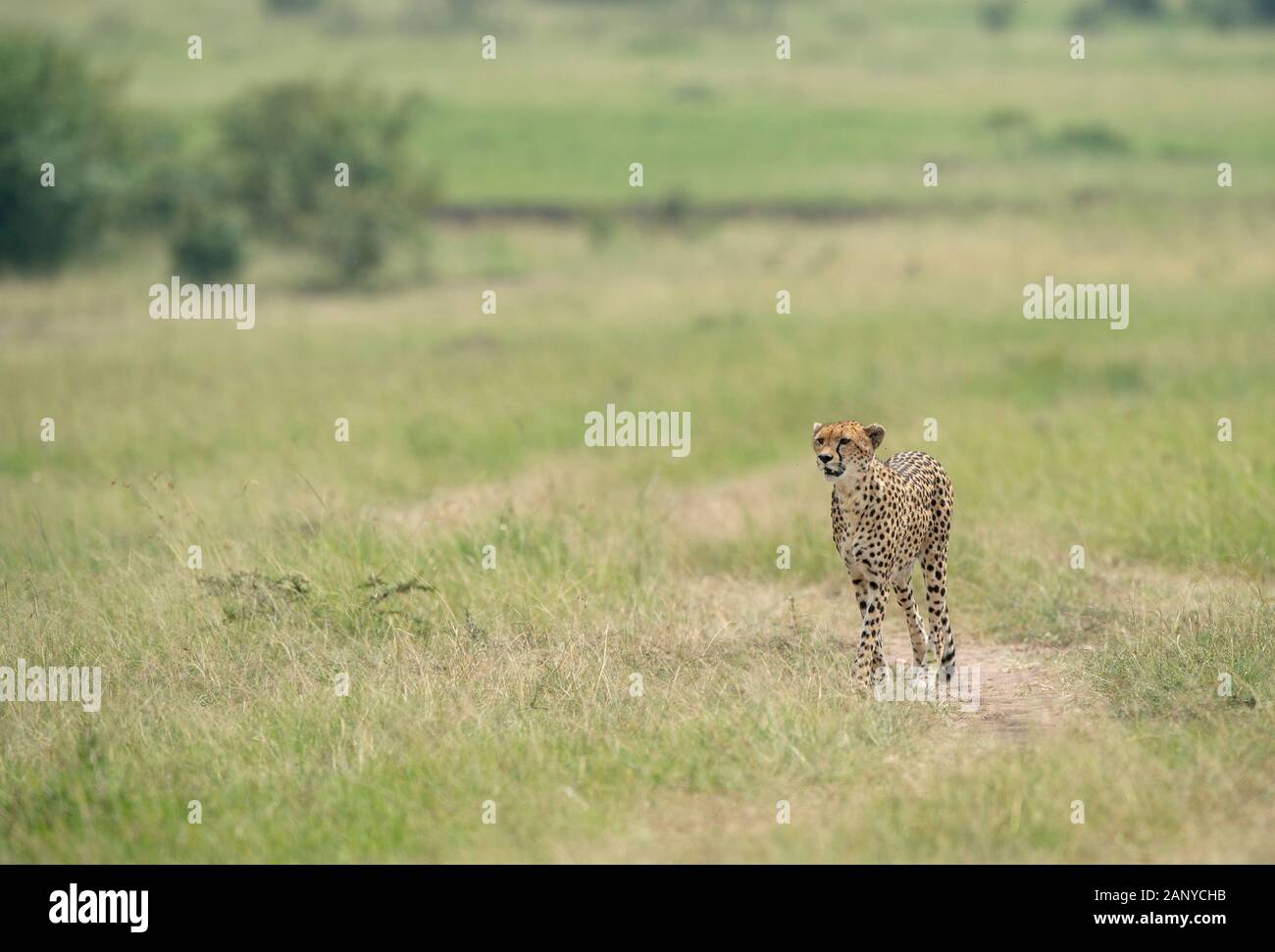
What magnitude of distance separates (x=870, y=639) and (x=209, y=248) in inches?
894

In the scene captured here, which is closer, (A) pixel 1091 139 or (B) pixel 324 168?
(B) pixel 324 168

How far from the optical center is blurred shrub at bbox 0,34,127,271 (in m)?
30.3

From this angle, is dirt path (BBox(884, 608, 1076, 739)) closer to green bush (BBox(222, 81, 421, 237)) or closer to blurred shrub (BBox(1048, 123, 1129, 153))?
green bush (BBox(222, 81, 421, 237))

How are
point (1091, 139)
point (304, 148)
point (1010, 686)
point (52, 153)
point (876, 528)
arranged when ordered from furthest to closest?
point (1091, 139)
point (52, 153)
point (304, 148)
point (1010, 686)
point (876, 528)

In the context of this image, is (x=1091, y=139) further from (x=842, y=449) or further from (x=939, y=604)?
(x=842, y=449)

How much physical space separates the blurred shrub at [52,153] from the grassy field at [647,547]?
3.03 ft

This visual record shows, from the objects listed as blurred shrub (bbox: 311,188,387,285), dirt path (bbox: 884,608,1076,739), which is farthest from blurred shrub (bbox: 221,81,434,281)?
dirt path (bbox: 884,608,1076,739)

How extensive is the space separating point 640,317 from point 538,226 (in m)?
12.0

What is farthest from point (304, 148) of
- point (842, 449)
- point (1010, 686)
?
point (1010, 686)

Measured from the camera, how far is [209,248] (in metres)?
27.9

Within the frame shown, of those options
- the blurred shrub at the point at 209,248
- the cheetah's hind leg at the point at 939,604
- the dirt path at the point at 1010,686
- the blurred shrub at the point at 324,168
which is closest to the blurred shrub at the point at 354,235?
the blurred shrub at the point at 324,168

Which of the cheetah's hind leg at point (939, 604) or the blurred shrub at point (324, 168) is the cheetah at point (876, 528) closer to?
the cheetah's hind leg at point (939, 604)

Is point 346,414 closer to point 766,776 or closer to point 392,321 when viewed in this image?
point 392,321
